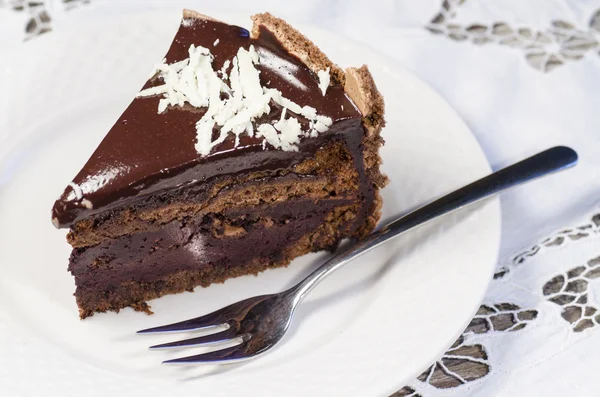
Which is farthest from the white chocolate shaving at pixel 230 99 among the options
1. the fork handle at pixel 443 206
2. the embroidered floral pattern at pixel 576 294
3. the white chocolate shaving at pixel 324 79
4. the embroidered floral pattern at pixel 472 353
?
the embroidered floral pattern at pixel 576 294

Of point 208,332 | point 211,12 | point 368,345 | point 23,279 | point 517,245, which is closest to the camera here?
point 368,345

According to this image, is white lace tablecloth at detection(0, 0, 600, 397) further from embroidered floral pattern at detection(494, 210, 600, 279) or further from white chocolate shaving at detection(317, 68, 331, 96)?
white chocolate shaving at detection(317, 68, 331, 96)

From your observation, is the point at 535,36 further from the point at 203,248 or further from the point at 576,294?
the point at 203,248

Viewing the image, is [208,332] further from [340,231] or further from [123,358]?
[340,231]

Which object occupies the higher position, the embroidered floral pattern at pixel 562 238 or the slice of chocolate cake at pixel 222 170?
the slice of chocolate cake at pixel 222 170

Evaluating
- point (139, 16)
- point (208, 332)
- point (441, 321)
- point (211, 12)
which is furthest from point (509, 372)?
point (139, 16)

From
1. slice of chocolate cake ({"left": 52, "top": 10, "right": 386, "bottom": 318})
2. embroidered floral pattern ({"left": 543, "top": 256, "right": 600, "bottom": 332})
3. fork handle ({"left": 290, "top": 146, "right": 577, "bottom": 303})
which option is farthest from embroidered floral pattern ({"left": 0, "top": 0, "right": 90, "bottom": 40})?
embroidered floral pattern ({"left": 543, "top": 256, "right": 600, "bottom": 332})

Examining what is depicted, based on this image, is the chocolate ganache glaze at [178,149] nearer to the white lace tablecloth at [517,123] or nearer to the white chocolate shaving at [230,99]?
the white chocolate shaving at [230,99]
